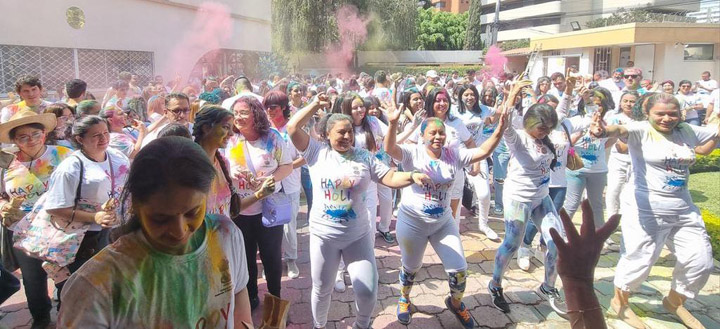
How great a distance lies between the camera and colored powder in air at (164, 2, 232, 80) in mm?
14250

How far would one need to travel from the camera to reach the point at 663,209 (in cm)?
Result: 343

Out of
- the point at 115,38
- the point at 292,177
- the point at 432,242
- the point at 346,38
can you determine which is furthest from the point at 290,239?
the point at 346,38

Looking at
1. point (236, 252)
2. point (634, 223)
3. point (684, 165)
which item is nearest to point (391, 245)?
point (634, 223)

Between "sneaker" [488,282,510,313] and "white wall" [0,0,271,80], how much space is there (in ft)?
35.4

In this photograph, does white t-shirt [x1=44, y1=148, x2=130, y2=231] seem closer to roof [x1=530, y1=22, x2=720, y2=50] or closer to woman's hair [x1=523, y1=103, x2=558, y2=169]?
woman's hair [x1=523, y1=103, x2=558, y2=169]

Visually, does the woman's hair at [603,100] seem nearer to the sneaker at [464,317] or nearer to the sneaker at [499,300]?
the sneaker at [499,300]

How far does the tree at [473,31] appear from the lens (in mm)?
51719

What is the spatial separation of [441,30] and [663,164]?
51.2m

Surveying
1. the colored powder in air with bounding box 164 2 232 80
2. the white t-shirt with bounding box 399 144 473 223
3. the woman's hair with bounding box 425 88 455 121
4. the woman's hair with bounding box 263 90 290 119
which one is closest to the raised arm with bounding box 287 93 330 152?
the white t-shirt with bounding box 399 144 473 223

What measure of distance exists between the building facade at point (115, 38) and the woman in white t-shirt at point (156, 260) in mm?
10940

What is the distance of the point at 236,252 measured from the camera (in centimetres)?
158

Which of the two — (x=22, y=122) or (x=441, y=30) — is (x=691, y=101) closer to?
(x=22, y=122)

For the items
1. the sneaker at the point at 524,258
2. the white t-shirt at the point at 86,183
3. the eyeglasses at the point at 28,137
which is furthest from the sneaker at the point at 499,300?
the eyeglasses at the point at 28,137

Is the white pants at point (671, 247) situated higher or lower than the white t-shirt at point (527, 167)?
lower
